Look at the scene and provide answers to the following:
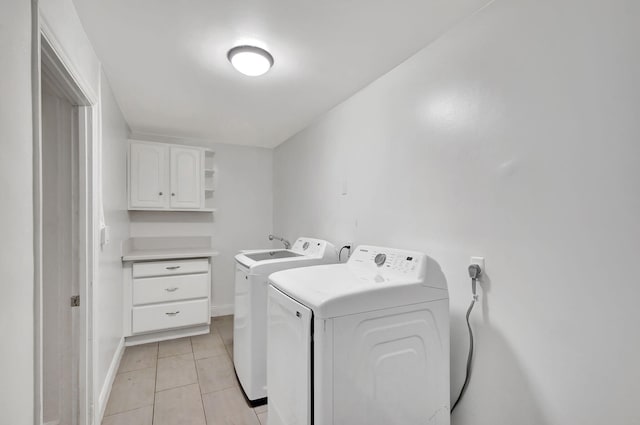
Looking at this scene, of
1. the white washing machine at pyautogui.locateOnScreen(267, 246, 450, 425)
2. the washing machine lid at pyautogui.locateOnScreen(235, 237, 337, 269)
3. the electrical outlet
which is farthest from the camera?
the washing machine lid at pyautogui.locateOnScreen(235, 237, 337, 269)

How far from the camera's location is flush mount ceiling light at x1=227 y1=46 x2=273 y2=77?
172 cm

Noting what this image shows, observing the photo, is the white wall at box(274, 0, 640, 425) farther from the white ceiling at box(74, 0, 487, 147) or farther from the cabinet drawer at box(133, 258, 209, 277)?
the cabinet drawer at box(133, 258, 209, 277)

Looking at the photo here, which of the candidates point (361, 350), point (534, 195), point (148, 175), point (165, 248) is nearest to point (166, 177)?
point (148, 175)

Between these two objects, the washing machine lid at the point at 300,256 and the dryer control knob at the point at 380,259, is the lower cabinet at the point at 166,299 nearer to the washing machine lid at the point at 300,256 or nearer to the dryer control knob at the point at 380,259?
the washing machine lid at the point at 300,256

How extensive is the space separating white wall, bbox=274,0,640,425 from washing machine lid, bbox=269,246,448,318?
11cm

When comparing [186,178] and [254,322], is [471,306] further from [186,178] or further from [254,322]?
[186,178]

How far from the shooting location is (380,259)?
5.57 feet

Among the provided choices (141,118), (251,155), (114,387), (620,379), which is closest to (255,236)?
(251,155)

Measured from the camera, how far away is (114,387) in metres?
2.23

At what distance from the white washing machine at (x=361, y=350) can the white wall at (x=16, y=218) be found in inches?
33.4

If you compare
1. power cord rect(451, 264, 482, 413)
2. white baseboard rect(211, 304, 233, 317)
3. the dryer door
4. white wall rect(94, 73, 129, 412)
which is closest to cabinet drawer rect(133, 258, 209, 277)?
white wall rect(94, 73, 129, 412)

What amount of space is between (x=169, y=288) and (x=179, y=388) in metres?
1.12

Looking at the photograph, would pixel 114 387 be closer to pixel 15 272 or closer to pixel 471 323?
pixel 15 272

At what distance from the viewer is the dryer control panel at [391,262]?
56.0 inches
